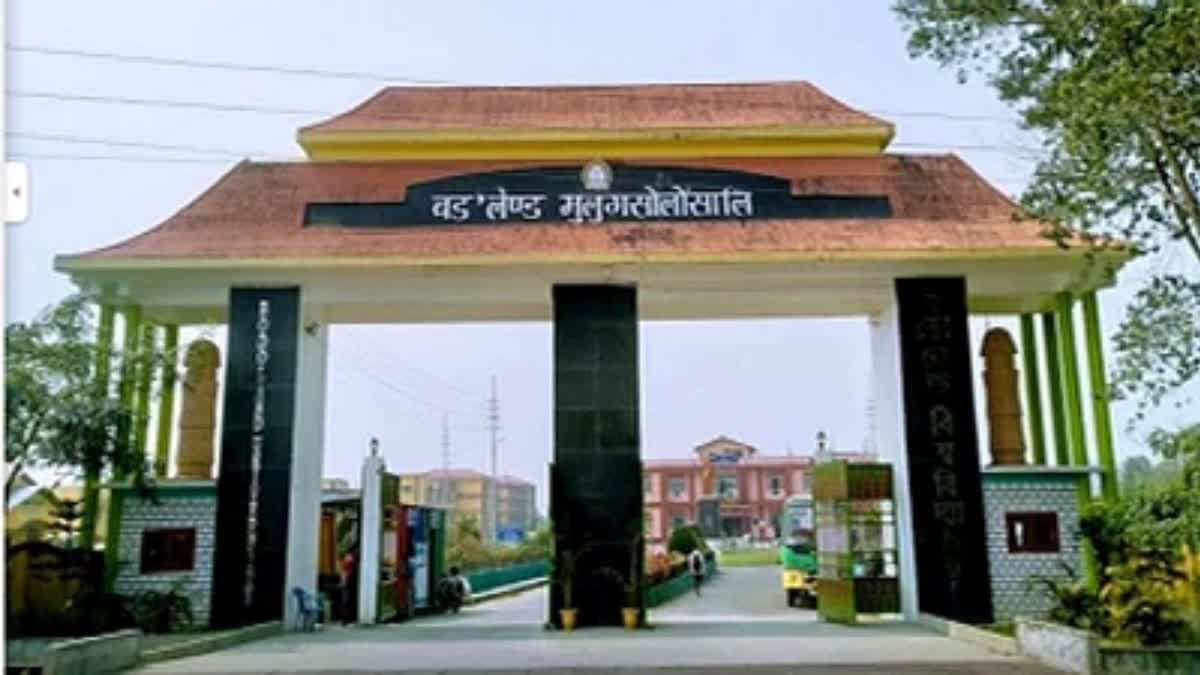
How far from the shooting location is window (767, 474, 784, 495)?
A: 130ft

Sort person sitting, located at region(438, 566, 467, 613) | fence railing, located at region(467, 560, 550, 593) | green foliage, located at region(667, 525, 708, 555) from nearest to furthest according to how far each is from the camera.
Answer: person sitting, located at region(438, 566, 467, 613) → fence railing, located at region(467, 560, 550, 593) → green foliage, located at region(667, 525, 708, 555)

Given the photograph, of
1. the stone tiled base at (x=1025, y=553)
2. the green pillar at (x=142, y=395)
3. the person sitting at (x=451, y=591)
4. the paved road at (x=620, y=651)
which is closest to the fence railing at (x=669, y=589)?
the person sitting at (x=451, y=591)

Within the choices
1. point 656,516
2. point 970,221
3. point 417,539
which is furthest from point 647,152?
point 656,516

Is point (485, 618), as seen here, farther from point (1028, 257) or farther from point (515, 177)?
point (1028, 257)

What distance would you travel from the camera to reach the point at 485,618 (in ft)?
38.0

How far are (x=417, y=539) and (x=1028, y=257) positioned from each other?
6.74 meters

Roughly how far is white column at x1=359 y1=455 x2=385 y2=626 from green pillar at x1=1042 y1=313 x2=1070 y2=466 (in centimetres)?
625

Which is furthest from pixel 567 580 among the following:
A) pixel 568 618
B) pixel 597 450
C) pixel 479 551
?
pixel 479 551

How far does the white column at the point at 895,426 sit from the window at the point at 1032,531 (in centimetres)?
86

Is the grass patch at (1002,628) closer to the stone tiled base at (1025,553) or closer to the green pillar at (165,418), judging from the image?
the stone tiled base at (1025,553)

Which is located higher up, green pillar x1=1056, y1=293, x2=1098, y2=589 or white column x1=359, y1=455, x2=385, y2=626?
green pillar x1=1056, y1=293, x2=1098, y2=589

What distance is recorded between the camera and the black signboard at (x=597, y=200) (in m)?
9.70

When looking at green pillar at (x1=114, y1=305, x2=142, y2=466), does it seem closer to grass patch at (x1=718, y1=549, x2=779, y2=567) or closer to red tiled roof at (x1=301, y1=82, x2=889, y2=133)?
red tiled roof at (x1=301, y1=82, x2=889, y2=133)

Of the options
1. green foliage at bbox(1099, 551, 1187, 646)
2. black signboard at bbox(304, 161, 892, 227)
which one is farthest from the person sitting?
green foliage at bbox(1099, 551, 1187, 646)
